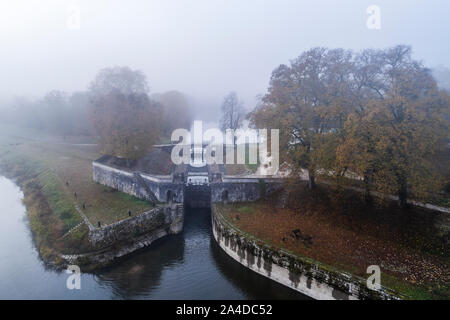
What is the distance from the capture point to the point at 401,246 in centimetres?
1705

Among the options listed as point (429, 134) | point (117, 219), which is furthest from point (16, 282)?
point (429, 134)

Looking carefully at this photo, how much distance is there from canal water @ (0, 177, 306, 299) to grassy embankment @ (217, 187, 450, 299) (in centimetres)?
347

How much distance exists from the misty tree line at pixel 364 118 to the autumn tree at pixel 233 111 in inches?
996

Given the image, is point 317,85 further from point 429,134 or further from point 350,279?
point 350,279

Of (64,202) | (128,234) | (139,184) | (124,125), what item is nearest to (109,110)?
(124,125)

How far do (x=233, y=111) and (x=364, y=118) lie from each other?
1332 inches

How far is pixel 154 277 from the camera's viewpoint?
63.7 feet

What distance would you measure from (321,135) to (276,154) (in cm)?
427

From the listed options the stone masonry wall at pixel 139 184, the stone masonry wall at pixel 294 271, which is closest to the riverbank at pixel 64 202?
the stone masonry wall at pixel 139 184

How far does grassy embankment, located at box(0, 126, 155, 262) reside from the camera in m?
23.2

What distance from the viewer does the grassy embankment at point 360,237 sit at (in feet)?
48.5

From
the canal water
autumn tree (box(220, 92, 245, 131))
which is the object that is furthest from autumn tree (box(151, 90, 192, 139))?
the canal water
